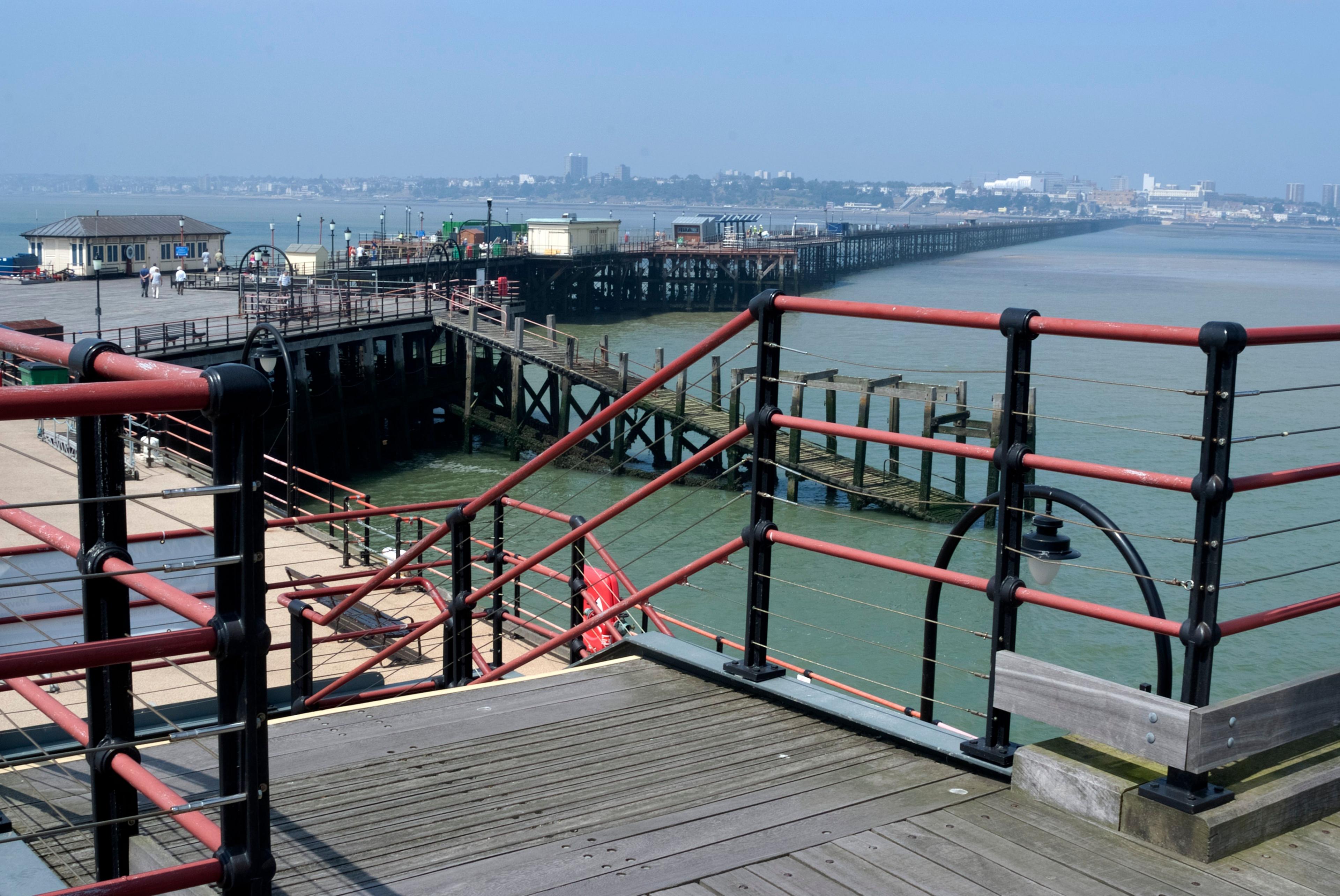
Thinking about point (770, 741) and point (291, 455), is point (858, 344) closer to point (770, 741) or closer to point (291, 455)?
point (291, 455)

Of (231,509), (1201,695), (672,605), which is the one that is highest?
(231,509)

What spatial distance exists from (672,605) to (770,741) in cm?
1458

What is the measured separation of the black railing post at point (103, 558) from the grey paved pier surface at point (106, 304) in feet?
92.1

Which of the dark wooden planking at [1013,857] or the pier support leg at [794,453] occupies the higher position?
the dark wooden planking at [1013,857]

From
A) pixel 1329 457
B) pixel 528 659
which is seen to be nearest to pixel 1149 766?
pixel 528 659

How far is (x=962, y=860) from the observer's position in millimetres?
3215

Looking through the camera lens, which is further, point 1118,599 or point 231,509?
point 1118,599

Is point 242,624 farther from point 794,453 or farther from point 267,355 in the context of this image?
point 794,453

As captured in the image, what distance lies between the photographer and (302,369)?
30.6m

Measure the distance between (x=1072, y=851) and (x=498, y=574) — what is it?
17.3ft

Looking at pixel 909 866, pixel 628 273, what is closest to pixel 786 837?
pixel 909 866

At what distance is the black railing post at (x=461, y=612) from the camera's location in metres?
6.91

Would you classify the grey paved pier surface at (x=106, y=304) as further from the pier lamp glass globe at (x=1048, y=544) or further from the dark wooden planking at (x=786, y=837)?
the dark wooden planking at (x=786, y=837)

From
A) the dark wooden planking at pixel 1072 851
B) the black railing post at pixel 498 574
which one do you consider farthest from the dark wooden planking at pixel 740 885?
the black railing post at pixel 498 574
